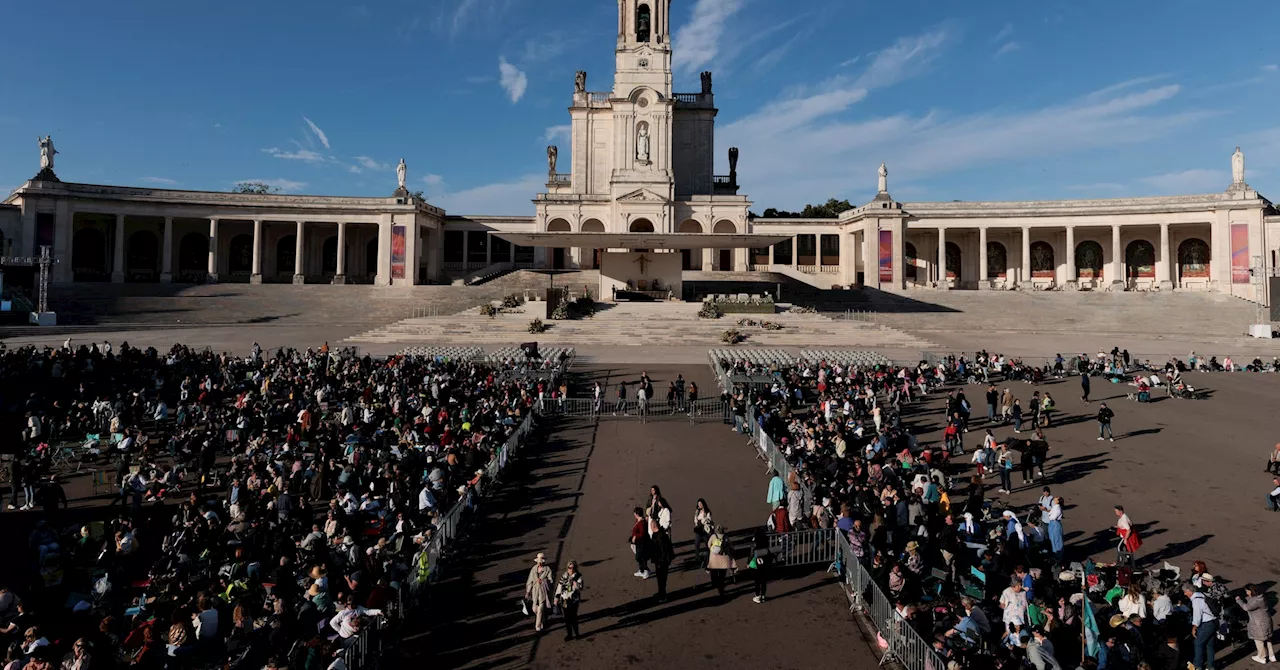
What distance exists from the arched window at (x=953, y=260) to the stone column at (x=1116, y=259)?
38.7 ft

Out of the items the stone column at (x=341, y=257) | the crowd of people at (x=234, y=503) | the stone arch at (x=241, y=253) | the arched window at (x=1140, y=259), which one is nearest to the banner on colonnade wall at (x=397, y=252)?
the stone column at (x=341, y=257)

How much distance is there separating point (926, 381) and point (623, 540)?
15246 millimetres

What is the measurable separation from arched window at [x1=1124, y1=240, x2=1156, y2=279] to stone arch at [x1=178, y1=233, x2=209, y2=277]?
79001 mm

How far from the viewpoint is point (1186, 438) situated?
56.0 ft

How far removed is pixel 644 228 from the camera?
5662 cm

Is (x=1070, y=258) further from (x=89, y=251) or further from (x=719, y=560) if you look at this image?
(x=89, y=251)

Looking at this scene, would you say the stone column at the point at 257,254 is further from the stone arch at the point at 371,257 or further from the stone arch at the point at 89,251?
the stone arch at the point at 89,251

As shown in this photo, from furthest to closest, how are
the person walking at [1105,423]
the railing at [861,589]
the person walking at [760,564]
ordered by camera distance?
the person walking at [1105,423], the person walking at [760,564], the railing at [861,589]

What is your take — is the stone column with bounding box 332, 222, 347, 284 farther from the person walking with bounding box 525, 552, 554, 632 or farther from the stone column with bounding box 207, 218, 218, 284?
the person walking with bounding box 525, 552, 554, 632

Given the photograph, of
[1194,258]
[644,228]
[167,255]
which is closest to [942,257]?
[1194,258]

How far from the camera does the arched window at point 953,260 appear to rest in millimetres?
62562

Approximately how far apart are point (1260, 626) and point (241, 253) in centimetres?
6756

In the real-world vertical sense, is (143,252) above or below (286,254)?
below

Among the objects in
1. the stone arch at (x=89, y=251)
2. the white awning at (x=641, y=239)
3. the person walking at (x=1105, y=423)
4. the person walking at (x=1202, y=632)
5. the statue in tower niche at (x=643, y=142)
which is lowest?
the person walking at (x=1202, y=632)
